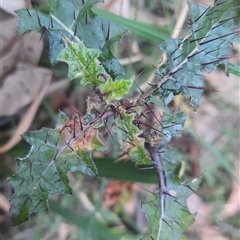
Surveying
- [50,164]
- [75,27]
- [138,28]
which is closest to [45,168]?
[50,164]

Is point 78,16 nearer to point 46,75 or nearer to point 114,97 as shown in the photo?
point 114,97

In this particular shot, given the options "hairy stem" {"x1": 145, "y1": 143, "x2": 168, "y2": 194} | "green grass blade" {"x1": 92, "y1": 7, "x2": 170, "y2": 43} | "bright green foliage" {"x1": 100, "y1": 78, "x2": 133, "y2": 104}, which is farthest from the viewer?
"green grass blade" {"x1": 92, "y1": 7, "x2": 170, "y2": 43}

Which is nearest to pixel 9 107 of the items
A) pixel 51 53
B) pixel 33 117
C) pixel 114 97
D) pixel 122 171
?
pixel 33 117

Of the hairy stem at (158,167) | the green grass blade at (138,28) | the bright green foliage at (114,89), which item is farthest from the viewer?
the green grass blade at (138,28)

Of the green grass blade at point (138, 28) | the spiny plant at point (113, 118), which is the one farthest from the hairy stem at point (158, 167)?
the green grass blade at point (138, 28)

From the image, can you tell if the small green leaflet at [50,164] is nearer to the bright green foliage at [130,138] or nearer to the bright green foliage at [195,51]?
the bright green foliage at [130,138]

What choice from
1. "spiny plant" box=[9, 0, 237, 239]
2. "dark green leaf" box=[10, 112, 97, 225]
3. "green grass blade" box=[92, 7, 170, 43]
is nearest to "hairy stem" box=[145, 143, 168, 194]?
"spiny plant" box=[9, 0, 237, 239]

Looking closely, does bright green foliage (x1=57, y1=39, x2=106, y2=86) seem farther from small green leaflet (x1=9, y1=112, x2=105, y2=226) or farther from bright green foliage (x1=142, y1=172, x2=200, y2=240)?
bright green foliage (x1=142, y1=172, x2=200, y2=240)
